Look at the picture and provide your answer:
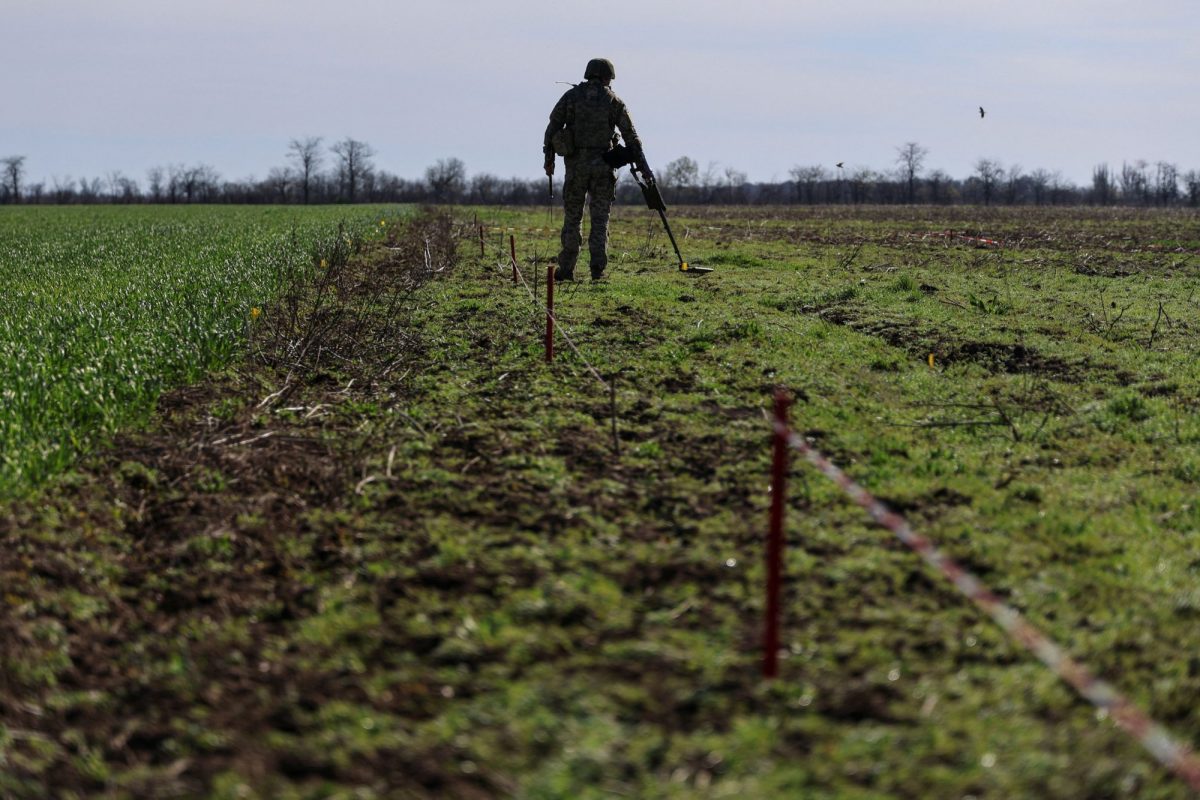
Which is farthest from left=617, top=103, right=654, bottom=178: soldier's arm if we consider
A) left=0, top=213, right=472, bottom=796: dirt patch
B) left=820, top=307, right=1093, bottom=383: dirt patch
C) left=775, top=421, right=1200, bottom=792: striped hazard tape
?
left=775, top=421, right=1200, bottom=792: striped hazard tape

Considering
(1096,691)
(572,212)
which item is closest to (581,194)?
(572,212)

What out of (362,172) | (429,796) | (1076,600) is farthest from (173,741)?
(362,172)

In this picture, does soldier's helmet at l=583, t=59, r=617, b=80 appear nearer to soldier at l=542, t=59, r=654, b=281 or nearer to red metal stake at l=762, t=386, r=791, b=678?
soldier at l=542, t=59, r=654, b=281

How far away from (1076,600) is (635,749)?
2.23 m

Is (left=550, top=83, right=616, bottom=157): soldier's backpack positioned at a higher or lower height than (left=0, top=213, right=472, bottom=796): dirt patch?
higher

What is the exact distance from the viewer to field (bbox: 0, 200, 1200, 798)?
3.31m

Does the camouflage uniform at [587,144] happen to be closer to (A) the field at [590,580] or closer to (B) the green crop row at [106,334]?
(B) the green crop row at [106,334]

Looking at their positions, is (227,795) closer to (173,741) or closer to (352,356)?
(173,741)

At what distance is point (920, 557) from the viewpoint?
4.84 meters

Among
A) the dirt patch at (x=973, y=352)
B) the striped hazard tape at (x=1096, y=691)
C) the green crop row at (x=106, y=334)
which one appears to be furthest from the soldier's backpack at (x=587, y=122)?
the striped hazard tape at (x=1096, y=691)

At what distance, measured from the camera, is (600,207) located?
14.9m

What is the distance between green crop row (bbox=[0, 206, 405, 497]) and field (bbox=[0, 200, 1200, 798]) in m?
0.23

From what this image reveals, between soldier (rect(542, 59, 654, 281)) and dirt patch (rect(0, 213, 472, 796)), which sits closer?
dirt patch (rect(0, 213, 472, 796))

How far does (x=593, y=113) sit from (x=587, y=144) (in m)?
0.42
